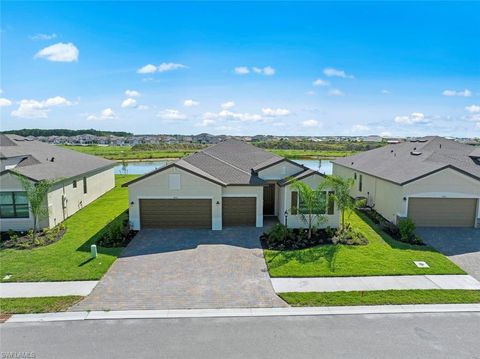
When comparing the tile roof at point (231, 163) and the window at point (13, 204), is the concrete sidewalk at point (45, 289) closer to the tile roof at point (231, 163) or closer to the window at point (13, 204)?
the tile roof at point (231, 163)

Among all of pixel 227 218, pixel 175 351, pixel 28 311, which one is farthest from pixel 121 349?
pixel 227 218

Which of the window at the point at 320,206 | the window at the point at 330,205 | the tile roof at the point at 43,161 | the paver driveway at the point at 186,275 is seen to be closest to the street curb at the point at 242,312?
the paver driveway at the point at 186,275

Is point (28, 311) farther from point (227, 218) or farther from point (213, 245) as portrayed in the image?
point (227, 218)

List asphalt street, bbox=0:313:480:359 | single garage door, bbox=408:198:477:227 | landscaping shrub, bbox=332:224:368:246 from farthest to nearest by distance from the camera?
single garage door, bbox=408:198:477:227, landscaping shrub, bbox=332:224:368:246, asphalt street, bbox=0:313:480:359

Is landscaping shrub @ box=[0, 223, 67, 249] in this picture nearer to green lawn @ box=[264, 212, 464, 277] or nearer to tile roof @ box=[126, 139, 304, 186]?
tile roof @ box=[126, 139, 304, 186]

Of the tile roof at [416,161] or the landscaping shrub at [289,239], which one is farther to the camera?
the tile roof at [416,161]

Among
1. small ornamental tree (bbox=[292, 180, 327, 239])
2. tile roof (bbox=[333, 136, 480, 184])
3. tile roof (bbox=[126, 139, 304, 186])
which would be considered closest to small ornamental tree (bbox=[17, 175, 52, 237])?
tile roof (bbox=[126, 139, 304, 186])
